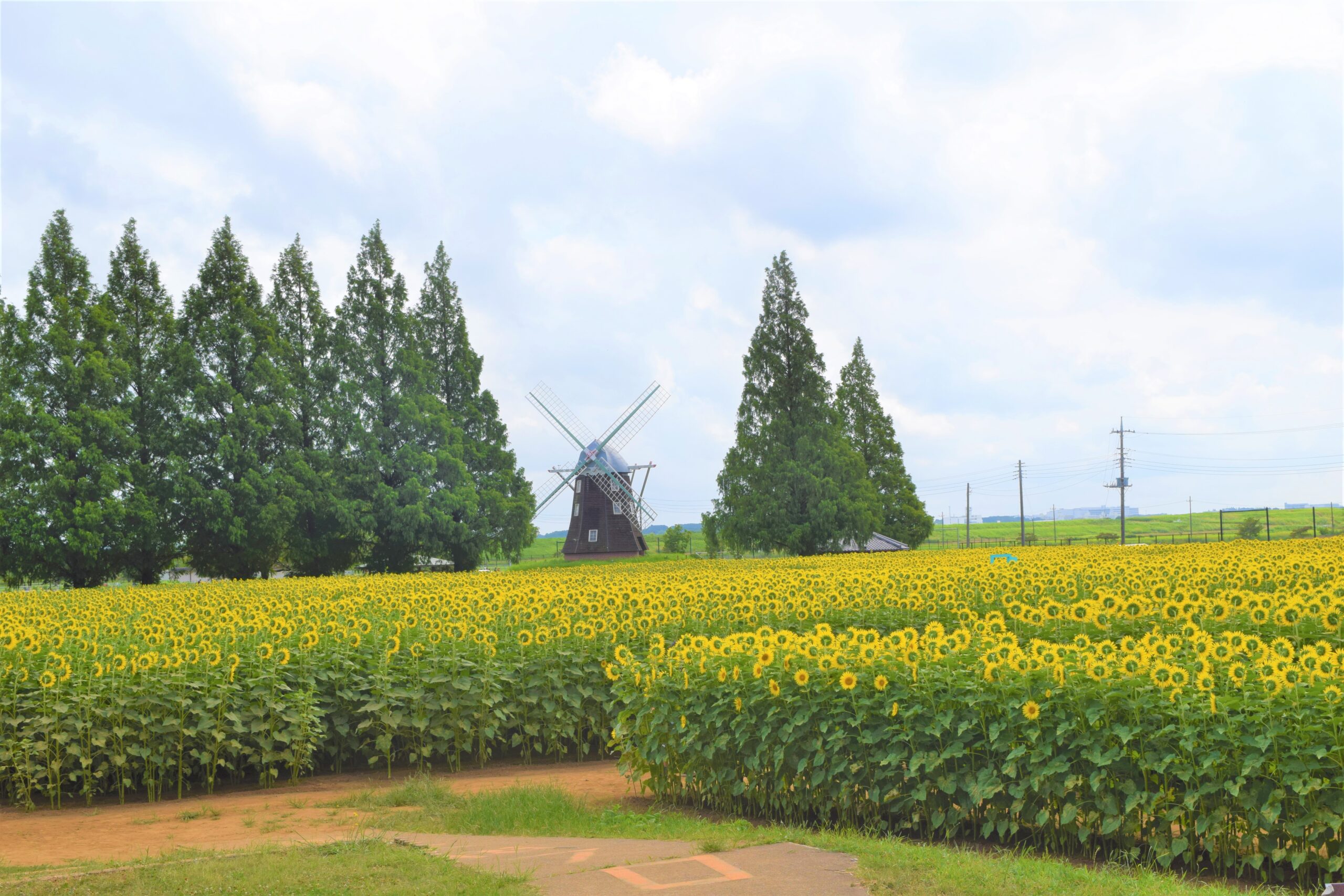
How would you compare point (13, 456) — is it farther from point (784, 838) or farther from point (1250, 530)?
point (1250, 530)

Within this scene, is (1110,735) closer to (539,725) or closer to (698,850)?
(698,850)

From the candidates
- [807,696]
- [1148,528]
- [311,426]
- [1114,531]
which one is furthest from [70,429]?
[1148,528]

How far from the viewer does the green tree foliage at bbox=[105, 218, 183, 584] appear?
2745 cm

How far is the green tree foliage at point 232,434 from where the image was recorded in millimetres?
28469

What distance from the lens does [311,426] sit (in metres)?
31.6

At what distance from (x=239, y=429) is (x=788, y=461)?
62.1 ft

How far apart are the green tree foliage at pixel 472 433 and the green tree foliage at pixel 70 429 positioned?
379 inches

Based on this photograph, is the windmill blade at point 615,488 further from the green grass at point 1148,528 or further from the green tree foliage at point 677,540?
the green grass at point 1148,528

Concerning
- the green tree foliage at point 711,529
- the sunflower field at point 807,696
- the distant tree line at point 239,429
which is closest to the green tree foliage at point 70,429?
Result: the distant tree line at point 239,429

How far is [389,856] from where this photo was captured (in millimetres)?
5461

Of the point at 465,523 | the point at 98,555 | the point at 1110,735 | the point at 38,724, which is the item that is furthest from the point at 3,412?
the point at 1110,735

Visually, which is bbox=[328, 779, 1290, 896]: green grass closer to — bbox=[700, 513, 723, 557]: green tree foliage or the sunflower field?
the sunflower field

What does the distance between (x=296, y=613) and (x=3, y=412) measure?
1967 cm

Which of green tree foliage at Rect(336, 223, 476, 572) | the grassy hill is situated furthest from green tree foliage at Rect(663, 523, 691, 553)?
green tree foliage at Rect(336, 223, 476, 572)
